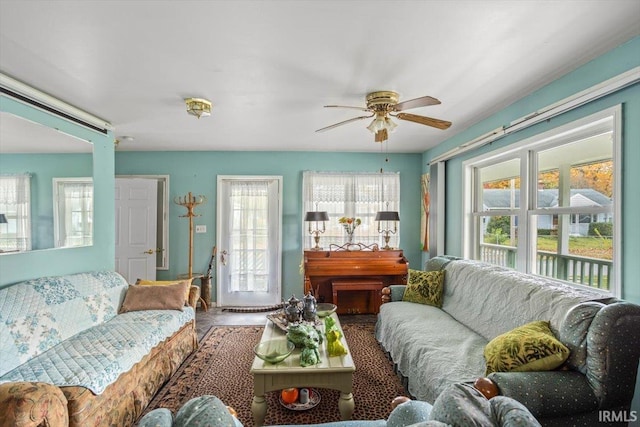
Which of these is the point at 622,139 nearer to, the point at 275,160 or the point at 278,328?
the point at 278,328

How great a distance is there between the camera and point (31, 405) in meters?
1.30

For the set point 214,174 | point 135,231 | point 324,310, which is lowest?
point 324,310

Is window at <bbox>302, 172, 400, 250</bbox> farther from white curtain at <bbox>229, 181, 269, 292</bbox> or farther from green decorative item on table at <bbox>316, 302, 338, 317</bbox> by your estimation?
green decorative item on table at <bbox>316, 302, 338, 317</bbox>

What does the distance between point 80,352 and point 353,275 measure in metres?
2.96

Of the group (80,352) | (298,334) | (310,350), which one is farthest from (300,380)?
(80,352)

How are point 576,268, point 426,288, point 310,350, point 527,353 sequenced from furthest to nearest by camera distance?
point 426,288 → point 576,268 → point 310,350 → point 527,353

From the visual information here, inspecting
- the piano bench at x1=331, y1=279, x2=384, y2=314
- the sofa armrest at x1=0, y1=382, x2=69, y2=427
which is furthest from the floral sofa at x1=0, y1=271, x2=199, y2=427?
A: the piano bench at x1=331, y1=279, x2=384, y2=314

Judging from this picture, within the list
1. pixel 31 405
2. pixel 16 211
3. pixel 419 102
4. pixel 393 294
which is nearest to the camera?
pixel 31 405

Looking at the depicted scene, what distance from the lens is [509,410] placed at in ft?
2.94

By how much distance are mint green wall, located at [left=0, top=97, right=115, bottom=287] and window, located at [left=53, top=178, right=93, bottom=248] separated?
0.07 metres

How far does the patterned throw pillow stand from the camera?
121 inches

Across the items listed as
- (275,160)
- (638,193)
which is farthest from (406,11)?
(275,160)

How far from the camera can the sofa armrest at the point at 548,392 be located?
137 cm

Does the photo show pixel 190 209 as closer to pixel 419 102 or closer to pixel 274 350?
pixel 274 350
